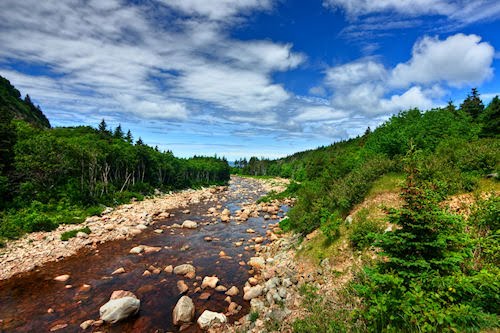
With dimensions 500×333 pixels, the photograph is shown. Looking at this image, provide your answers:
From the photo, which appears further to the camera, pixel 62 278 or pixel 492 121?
pixel 492 121

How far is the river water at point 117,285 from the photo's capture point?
32.5ft

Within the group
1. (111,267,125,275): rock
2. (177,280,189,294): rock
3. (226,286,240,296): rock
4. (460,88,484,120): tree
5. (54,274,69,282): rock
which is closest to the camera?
(226,286,240,296): rock

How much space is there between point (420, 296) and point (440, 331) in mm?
739

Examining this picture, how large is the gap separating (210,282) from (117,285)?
17.2ft

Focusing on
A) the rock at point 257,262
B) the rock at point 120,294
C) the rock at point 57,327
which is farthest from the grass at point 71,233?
the rock at point 257,262

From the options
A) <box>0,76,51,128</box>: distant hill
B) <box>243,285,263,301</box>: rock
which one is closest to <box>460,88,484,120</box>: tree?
<box>243,285,263,301</box>: rock

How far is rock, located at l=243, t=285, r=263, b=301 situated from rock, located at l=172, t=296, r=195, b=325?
2658 mm

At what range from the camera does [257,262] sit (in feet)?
49.7

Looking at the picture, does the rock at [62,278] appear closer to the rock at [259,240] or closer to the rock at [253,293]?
the rock at [253,293]

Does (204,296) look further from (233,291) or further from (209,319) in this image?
(209,319)

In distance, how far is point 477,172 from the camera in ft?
34.4

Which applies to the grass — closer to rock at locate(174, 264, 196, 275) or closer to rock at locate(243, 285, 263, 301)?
rock at locate(174, 264, 196, 275)

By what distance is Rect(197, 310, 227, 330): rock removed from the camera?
9383 millimetres

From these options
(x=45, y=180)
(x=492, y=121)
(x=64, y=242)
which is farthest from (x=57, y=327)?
(x=492, y=121)
